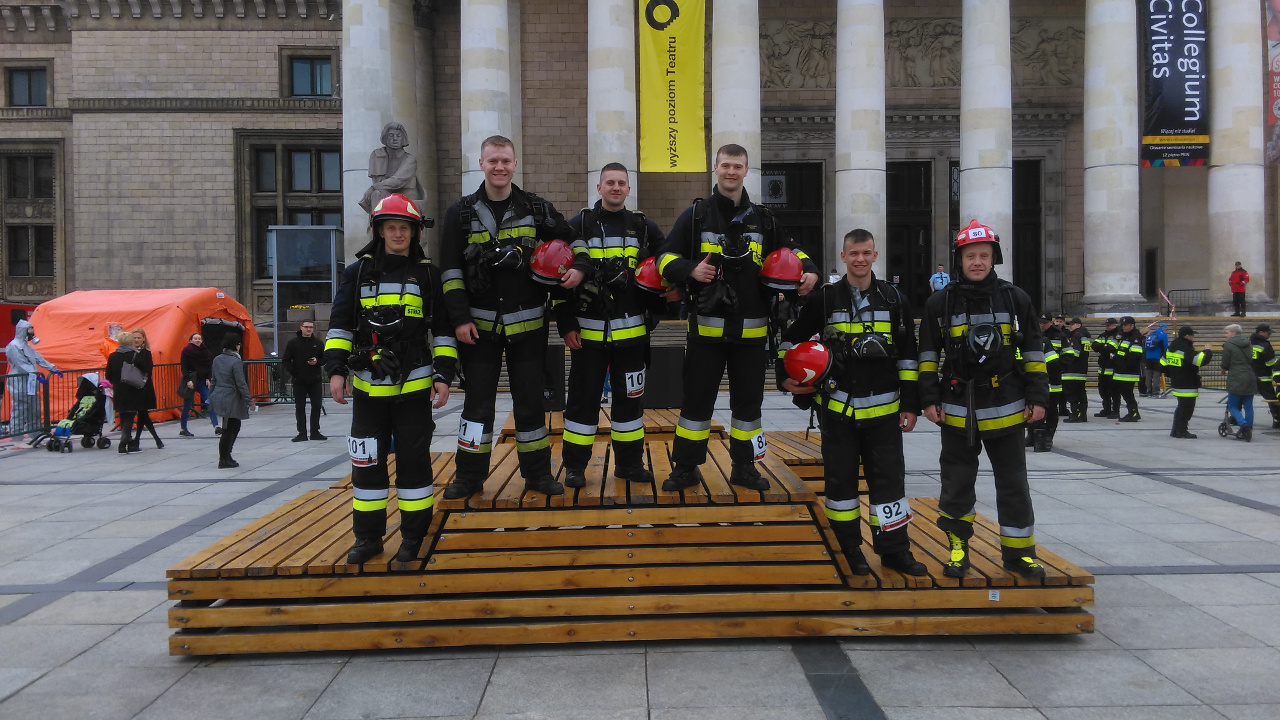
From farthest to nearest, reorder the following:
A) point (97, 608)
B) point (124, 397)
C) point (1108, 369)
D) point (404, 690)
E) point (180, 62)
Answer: point (180, 62) → point (1108, 369) → point (124, 397) → point (97, 608) → point (404, 690)

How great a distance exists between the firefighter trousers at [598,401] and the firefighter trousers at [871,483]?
49.5 inches

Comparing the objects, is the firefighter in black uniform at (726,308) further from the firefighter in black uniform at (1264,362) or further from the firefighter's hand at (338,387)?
the firefighter in black uniform at (1264,362)

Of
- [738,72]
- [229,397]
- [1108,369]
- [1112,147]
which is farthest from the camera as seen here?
[1112,147]

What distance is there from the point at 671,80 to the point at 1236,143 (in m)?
16.5

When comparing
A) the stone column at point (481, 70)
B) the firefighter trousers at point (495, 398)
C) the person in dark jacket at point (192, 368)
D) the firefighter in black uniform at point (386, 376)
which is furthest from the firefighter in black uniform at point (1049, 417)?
the stone column at point (481, 70)

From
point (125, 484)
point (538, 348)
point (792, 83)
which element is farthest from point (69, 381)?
point (792, 83)

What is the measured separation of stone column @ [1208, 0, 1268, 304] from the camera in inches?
991

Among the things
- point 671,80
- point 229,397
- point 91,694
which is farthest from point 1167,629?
point 671,80

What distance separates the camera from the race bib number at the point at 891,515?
16.2ft

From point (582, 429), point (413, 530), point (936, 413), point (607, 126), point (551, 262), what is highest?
point (607, 126)

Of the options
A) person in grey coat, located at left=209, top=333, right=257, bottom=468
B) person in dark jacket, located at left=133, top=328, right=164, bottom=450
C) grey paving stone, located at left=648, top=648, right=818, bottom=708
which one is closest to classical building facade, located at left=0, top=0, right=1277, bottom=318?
person in dark jacket, located at left=133, top=328, right=164, bottom=450

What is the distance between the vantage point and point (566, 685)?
423 centimetres

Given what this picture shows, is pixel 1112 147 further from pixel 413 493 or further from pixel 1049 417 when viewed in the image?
pixel 413 493

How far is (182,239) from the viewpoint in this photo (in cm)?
3503
